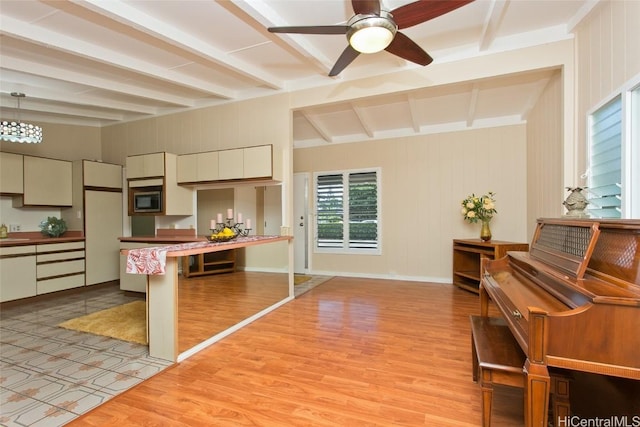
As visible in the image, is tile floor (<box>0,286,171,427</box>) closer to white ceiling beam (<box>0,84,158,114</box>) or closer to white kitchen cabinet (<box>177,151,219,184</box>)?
white kitchen cabinet (<box>177,151,219,184</box>)

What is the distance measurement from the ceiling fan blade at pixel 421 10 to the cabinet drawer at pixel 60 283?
5.41 meters

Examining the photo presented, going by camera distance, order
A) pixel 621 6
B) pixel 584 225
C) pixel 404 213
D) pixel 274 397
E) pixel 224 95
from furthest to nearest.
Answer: pixel 404 213 → pixel 224 95 → pixel 621 6 → pixel 274 397 → pixel 584 225

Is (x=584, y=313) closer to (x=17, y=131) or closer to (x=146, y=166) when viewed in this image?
(x=146, y=166)

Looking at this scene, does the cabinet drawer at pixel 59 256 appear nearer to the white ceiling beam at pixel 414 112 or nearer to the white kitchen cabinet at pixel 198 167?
the white kitchen cabinet at pixel 198 167

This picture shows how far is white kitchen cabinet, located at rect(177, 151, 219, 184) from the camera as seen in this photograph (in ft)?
14.4

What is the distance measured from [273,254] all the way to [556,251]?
11.1 ft

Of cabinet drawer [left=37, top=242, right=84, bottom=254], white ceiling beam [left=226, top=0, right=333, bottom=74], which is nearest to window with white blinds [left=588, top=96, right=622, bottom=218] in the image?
white ceiling beam [left=226, top=0, right=333, bottom=74]

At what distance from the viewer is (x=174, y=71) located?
12.2 ft

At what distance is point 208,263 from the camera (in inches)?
159

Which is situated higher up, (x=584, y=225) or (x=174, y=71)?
(x=174, y=71)

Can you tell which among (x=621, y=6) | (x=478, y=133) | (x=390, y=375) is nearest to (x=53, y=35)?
(x=390, y=375)

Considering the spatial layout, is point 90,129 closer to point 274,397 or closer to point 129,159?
point 129,159

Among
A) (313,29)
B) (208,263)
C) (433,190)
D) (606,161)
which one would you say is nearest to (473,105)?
(433,190)

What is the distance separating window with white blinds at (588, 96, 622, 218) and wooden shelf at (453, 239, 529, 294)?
1.57 meters
